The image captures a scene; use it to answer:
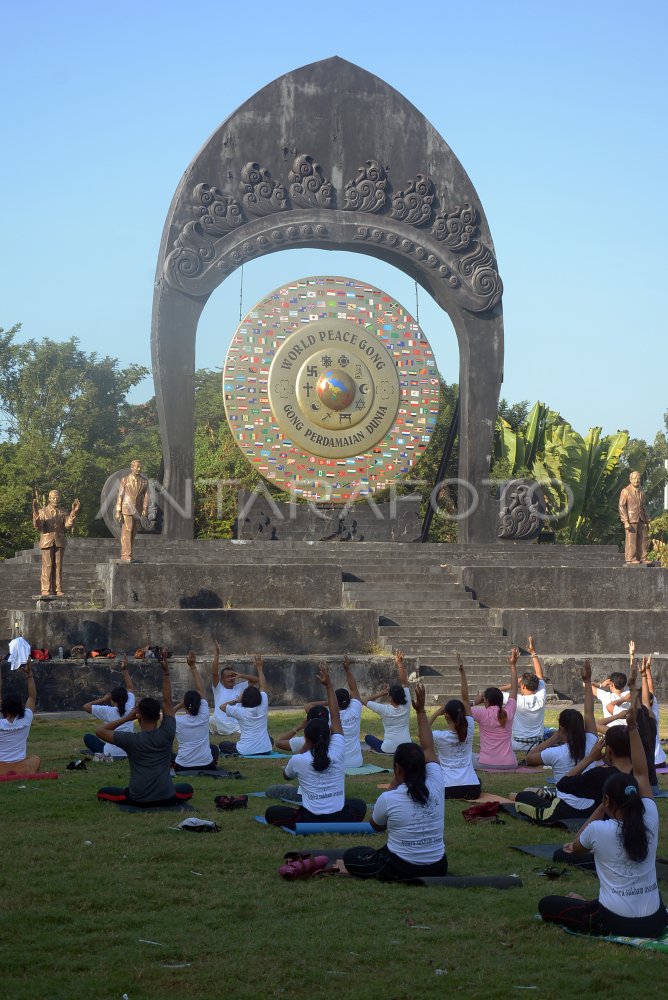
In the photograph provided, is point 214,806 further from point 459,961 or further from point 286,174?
point 286,174

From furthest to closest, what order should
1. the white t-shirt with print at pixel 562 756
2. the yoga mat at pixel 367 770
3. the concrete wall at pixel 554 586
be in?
the concrete wall at pixel 554 586 < the yoga mat at pixel 367 770 < the white t-shirt with print at pixel 562 756

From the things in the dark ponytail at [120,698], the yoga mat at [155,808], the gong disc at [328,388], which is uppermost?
the gong disc at [328,388]

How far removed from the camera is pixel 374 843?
7.65 metres

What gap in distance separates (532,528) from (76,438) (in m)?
18.8

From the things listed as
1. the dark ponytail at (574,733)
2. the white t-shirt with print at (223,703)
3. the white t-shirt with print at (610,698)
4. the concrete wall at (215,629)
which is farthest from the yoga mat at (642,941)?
the concrete wall at (215,629)

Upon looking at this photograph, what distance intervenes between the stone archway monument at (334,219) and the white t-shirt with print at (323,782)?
1044 cm

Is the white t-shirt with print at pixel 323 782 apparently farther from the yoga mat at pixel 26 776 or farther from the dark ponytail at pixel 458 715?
the yoga mat at pixel 26 776

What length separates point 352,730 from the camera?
10.3 metres

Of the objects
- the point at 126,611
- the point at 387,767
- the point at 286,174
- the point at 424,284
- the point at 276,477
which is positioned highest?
the point at 286,174

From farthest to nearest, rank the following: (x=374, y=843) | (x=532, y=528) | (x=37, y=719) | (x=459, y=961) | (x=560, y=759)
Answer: (x=532, y=528), (x=37, y=719), (x=560, y=759), (x=374, y=843), (x=459, y=961)

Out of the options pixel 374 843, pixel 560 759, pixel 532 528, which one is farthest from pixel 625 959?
pixel 532 528

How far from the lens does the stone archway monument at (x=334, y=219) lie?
60.7 ft

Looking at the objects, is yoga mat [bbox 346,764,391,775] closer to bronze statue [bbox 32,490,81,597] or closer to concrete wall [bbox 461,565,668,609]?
bronze statue [bbox 32,490,81,597]

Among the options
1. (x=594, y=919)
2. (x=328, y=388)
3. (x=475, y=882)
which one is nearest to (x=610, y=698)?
(x=475, y=882)
